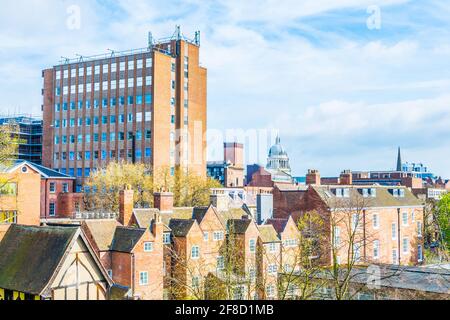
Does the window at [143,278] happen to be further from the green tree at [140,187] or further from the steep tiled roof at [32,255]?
the green tree at [140,187]

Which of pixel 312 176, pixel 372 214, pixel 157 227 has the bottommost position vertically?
→ pixel 157 227

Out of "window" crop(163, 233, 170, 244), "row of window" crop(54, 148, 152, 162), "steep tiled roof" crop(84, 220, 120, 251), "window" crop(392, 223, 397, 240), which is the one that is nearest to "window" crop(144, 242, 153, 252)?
"window" crop(163, 233, 170, 244)

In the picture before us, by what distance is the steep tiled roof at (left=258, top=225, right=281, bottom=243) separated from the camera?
113 ft

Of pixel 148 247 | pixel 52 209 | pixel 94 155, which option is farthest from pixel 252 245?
pixel 94 155

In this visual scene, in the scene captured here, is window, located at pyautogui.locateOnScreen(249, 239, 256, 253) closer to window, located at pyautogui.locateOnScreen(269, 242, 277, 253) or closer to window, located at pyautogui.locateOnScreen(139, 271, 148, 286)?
window, located at pyautogui.locateOnScreen(269, 242, 277, 253)

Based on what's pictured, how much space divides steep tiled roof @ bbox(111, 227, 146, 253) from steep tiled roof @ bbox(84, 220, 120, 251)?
1.09 feet

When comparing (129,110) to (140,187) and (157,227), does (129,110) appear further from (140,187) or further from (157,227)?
(157,227)

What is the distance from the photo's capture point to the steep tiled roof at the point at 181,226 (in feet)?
104

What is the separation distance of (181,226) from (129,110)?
37441 mm

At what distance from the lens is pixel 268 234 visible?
34.9m

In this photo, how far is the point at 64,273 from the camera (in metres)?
21.0

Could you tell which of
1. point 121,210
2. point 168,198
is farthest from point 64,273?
point 168,198
